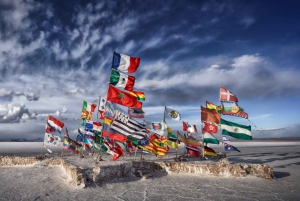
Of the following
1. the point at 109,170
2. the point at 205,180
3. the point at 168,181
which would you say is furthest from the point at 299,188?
the point at 109,170

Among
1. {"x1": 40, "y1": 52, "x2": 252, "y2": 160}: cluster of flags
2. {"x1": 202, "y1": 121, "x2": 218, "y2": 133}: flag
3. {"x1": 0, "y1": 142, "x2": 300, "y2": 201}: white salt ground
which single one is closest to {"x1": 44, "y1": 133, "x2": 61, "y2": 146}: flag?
{"x1": 40, "y1": 52, "x2": 252, "y2": 160}: cluster of flags

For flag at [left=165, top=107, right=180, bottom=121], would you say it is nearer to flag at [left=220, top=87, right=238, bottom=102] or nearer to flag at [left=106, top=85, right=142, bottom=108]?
flag at [left=220, top=87, right=238, bottom=102]

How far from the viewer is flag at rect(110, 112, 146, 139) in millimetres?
16947

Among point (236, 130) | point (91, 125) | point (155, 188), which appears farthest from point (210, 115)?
point (91, 125)

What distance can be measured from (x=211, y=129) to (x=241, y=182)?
8316 millimetres

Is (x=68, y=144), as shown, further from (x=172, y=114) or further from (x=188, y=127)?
(x=188, y=127)

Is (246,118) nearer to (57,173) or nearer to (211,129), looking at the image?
(211,129)

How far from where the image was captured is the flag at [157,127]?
2339 centimetres

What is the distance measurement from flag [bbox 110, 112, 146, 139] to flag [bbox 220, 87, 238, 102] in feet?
32.3

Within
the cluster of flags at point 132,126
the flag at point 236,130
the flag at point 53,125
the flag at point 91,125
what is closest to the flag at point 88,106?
the cluster of flags at point 132,126

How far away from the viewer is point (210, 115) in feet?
77.0

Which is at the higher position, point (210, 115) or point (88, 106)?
point (88, 106)

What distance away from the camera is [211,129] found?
23828 millimetres

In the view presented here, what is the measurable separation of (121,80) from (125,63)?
148 centimetres
